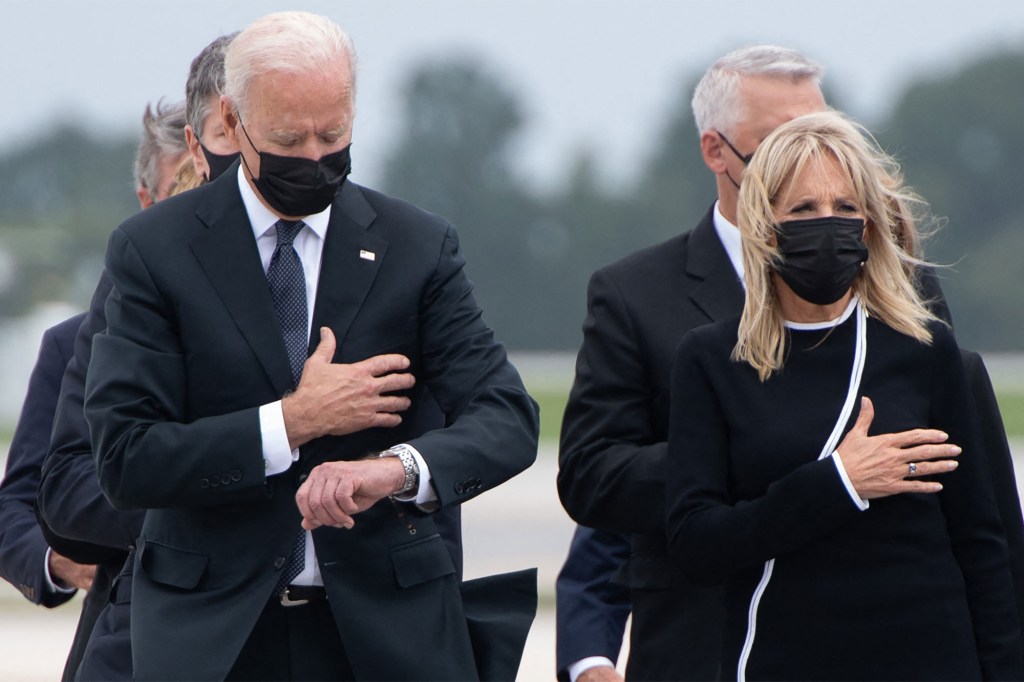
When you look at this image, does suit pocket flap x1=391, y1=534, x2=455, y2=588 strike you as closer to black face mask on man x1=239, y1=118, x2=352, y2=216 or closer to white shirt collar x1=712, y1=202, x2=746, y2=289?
black face mask on man x1=239, y1=118, x2=352, y2=216

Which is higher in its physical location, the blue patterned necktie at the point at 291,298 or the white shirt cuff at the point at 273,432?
the blue patterned necktie at the point at 291,298

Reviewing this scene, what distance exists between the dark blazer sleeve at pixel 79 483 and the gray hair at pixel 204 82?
60 centimetres

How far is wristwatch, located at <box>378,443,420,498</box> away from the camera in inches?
131

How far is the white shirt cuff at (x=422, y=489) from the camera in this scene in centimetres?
336

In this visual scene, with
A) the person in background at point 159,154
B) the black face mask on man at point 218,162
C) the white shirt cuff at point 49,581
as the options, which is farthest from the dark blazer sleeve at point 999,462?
the white shirt cuff at point 49,581

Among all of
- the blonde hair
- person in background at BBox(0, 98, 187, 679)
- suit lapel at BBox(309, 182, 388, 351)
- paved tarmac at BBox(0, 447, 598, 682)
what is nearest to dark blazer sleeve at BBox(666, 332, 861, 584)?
the blonde hair

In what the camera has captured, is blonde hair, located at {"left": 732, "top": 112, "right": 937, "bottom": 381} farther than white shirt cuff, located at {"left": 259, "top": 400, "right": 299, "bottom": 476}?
Yes

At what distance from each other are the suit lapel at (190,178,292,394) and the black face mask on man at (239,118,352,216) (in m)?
0.10

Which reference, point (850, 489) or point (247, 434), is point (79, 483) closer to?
point (247, 434)

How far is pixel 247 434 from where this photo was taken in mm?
3342

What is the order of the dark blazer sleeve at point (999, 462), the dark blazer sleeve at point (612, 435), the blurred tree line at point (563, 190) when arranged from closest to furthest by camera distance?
1. the dark blazer sleeve at point (999, 462)
2. the dark blazer sleeve at point (612, 435)
3. the blurred tree line at point (563, 190)

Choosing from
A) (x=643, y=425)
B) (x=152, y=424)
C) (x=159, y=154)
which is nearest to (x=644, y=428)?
(x=643, y=425)

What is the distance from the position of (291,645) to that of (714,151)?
214 centimetres

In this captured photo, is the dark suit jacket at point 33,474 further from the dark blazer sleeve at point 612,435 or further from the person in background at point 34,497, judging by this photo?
the dark blazer sleeve at point 612,435
